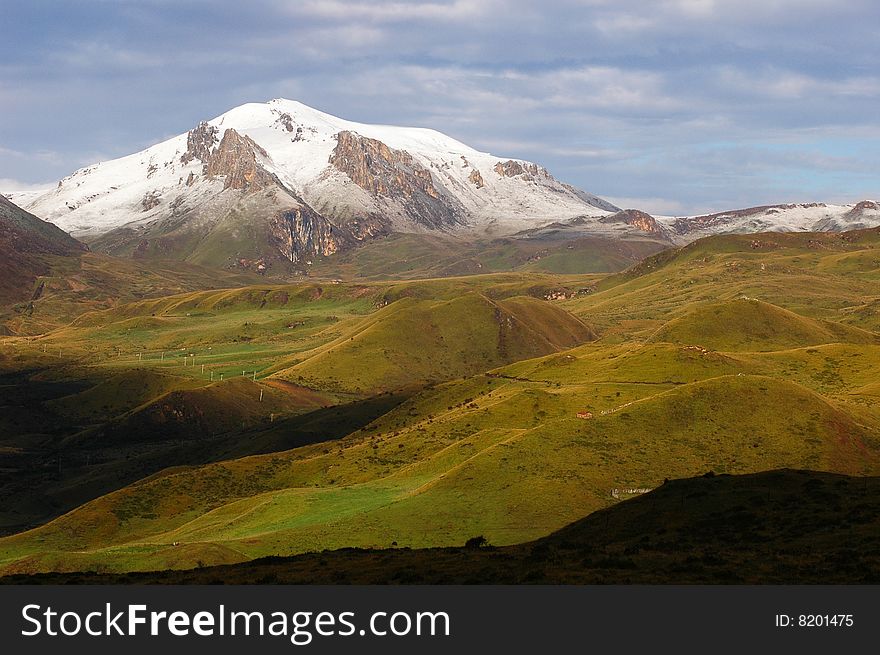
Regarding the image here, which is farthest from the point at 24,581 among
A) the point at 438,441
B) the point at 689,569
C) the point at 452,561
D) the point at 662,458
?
the point at 438,441

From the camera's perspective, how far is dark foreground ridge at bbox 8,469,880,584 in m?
59.6

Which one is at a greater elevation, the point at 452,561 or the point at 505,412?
the point at 505,412

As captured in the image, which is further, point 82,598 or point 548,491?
point 548,491

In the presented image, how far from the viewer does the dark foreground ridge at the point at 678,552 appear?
5956cm

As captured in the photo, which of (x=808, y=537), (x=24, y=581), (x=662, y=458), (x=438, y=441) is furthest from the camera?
(x=438, y=441)

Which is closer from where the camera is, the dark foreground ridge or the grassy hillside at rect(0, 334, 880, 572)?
the dark foreground ridge

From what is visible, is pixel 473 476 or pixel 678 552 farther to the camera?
pixel 473 476

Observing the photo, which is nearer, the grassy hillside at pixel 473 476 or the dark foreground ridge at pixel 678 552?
the dark foreground ridge at pixel 678 552

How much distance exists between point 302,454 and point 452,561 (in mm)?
127331

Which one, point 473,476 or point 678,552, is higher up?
point 473,476

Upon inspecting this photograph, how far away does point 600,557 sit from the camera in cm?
6719

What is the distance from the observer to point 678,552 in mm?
70375

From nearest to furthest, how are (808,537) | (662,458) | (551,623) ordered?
(551,623) < (808,537) < (662,458)

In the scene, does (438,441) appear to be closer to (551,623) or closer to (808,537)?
(808,537)
